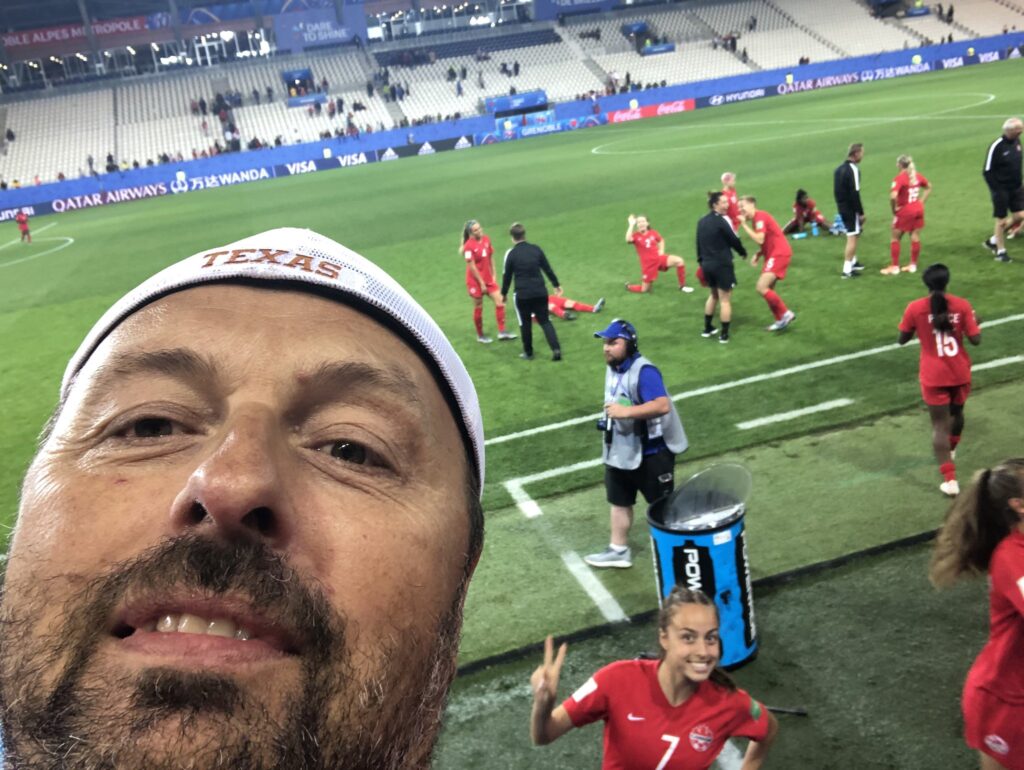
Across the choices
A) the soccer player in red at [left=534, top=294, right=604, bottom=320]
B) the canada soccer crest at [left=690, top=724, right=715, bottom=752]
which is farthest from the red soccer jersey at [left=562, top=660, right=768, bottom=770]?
the soccer player in red at [left=534, top=294, right=604, bottom=320]

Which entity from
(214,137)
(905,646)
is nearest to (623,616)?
(905,646)

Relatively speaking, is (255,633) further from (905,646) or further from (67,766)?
(905,646)

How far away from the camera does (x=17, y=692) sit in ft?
3.89

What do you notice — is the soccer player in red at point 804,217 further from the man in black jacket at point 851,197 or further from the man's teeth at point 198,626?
the man's teeth at point 198,626

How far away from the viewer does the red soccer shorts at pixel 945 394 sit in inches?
284

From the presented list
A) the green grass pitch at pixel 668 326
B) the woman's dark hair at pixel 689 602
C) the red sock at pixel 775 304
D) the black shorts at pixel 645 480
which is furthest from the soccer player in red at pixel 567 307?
the woman's dark hair at pixel 689 602

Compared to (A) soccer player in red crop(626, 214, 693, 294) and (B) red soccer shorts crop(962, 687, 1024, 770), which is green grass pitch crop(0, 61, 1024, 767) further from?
(B) red soccer shorts crop(962, 687, 1024, 770)

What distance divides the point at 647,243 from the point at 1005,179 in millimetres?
6293

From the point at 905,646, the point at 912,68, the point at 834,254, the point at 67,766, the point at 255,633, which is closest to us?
the point at 67,766

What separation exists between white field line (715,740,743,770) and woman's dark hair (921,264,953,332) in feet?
14.6

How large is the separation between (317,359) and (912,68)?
200ft

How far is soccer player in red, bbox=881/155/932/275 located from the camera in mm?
13234

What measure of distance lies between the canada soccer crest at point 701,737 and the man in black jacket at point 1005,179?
43.2 feet

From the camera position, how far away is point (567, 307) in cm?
1419
